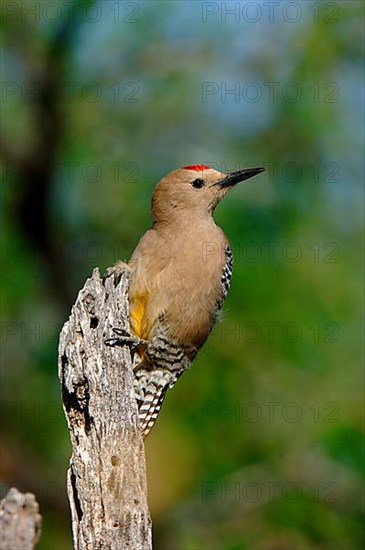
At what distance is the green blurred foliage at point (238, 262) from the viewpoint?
9.88 metres

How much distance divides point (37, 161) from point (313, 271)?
9.26 feet

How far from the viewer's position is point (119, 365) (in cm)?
470

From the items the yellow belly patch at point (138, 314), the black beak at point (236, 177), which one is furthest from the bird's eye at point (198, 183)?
the yellow belly patch at point (138, 314)

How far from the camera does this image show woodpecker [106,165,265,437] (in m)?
6.18

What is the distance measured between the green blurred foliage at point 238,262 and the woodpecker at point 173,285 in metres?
3.03

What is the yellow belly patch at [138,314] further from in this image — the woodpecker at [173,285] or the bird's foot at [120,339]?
the bird's foot at [120,339]

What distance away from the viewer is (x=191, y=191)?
665cm

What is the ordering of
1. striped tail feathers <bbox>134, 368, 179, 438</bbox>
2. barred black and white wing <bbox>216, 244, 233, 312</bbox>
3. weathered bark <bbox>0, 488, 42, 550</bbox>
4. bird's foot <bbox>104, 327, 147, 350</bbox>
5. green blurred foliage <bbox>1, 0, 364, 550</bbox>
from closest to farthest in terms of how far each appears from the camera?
weathered bark <bbox>0, 488, 42, 550</bbox>, bird's foot <bbox>104, 327, 147, 350</bbox>, striped tail feathers <bbox>134, 368, 179, 438</bbox>, barred black and white wing <bbox>216, 244, 233, 312</bbox>, green blurred foliage <bbox>1, 0, 364, 550</bbox>

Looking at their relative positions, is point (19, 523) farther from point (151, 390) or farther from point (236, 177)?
point (236, 177)

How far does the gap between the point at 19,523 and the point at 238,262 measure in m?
6.34

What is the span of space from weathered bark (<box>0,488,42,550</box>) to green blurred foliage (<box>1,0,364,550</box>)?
20.7 ft

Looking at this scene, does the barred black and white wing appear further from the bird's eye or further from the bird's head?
the bird's eye

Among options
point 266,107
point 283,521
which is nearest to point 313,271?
point 266,107

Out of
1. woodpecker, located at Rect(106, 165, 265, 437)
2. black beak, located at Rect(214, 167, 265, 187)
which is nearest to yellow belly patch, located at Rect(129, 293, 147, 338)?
woodpecker, located at Rect(106, 165, 265, 437)
